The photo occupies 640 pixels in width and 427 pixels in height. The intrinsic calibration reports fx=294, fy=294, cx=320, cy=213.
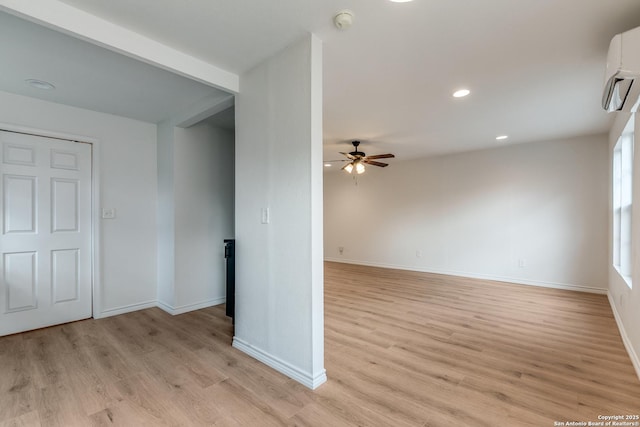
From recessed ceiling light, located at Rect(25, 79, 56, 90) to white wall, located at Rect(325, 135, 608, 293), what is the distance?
18.6 ft

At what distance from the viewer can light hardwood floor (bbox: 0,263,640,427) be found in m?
1.75

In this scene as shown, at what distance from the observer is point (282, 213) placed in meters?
2.22

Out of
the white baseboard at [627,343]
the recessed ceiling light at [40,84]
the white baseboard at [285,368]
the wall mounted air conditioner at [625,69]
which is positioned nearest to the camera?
the wall mounted air conditioner at [625,69]

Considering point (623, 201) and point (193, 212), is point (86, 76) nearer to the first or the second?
point (193, 212)

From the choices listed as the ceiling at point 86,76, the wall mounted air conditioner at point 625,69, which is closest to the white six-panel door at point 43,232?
the ceiling at point 86,76

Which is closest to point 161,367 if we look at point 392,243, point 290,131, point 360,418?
point 360,418

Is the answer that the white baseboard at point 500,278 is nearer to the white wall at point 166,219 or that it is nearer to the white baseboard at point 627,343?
the white baseboard at point 627,343

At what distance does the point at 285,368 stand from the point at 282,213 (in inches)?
45.1

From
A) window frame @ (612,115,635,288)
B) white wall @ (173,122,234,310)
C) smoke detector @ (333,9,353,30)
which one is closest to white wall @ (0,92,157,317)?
white wall @ (173,122,234,310)

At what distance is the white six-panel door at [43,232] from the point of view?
2.94 m

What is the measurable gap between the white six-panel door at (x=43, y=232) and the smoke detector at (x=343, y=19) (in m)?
3.25

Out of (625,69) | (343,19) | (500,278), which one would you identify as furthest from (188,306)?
(500,278)

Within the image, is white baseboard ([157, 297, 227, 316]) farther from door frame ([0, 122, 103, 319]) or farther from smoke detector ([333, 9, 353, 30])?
smoke detector ([333, 9, 353, 30])

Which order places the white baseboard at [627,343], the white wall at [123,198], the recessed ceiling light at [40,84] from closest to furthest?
the white baseboard at [627,343], the recessed ceiling light at [40,84], the white wall at [123,198]
